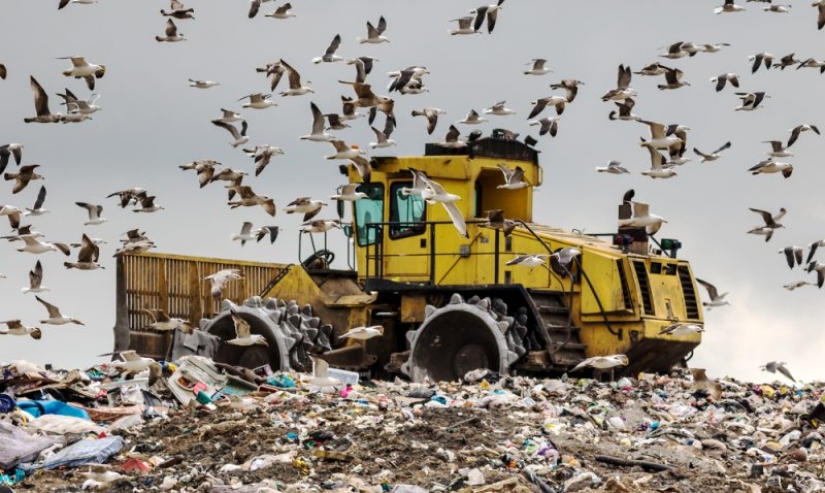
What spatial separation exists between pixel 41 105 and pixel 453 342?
5.12 metres

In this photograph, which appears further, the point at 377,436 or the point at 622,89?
the point at 622,89

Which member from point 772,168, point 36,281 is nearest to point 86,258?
point 36,281

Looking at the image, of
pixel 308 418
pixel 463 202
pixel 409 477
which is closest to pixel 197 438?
pixel 308 418

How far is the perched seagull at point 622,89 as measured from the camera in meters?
20.8

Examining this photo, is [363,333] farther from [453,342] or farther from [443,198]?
[443,198]

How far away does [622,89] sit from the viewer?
21.0m

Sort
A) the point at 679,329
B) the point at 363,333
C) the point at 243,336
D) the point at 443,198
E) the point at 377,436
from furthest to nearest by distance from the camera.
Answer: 1. the point at 243,336
2. the point at 679,329
3. the point at 363,333
4. the point at 443,198
5. the point at 377,436

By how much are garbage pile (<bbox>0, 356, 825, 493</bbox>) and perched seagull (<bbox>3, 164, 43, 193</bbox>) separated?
9.92ft

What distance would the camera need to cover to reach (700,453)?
14.8 meters

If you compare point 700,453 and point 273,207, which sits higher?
point 273,207

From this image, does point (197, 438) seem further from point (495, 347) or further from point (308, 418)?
point (495, 347)

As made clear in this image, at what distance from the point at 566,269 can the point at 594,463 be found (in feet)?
18.8

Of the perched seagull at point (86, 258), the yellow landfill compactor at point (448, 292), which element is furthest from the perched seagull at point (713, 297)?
the perched seagull at point (86, 258)

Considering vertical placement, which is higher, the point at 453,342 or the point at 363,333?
the point at 363,333
